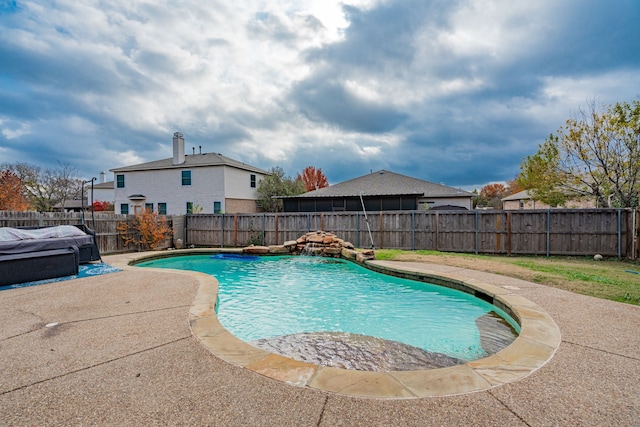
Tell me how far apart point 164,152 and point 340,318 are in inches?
1032

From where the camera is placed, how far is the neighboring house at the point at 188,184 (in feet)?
74.3

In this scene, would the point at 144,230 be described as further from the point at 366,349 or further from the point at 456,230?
the point at 456,230

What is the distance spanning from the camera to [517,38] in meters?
9.16

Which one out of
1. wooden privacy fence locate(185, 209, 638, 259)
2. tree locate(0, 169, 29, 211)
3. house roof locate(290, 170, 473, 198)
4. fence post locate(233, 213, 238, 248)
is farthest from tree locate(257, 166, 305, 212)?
tree locate(0, 169, 29, 211)

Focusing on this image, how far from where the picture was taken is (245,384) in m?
2.25

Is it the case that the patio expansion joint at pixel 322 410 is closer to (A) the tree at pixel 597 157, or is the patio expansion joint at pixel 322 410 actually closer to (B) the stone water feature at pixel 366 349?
(B) the stone water feature at pixel 366 349

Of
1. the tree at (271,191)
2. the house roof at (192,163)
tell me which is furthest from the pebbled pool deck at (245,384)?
the tree at (271,191)

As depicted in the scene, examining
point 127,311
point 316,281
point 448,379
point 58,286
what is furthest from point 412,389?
point 58,286

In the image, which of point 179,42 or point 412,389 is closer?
point 412,389

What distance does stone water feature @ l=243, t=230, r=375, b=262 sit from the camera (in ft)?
39.4

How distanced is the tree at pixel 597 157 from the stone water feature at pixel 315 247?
10554 mm

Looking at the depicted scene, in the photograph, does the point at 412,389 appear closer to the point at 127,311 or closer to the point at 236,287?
the point at 127,311

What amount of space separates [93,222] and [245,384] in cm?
1153

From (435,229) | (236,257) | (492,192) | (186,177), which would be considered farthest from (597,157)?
(492,192)
